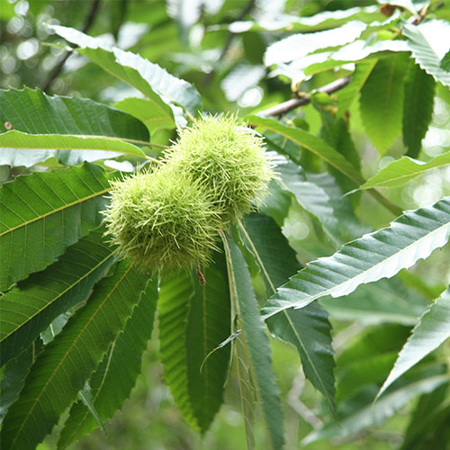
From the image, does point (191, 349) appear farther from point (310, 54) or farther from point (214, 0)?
point (214, 0)

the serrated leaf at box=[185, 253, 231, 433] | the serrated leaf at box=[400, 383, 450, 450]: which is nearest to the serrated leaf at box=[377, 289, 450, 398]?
the serrated leaf at box=[185, 253, 231, 433]

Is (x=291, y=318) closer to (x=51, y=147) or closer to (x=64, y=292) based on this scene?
(x=64, y=292)

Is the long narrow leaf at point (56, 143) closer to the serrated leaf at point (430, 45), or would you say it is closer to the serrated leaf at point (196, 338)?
the serrated leaf at point (196, 338)

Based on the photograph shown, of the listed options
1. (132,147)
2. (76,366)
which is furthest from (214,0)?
(76,366)

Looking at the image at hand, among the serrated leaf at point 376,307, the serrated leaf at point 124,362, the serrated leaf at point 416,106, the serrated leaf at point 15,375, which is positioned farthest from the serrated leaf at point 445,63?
the serrated leaf at point 376,307

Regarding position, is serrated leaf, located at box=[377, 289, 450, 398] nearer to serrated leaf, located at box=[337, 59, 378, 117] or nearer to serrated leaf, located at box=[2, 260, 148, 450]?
serrated leaf, located at box=[2, 260, 148, 450]

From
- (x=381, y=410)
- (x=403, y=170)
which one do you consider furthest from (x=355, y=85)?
(x=381, y=410)

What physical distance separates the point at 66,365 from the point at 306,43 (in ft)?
2.89

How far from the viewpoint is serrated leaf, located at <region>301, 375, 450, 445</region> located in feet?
6.01

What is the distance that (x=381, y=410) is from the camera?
1.87 m

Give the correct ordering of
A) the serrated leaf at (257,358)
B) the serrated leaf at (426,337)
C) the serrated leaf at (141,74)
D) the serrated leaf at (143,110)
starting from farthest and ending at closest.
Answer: the serrated leaf at (143,110) < the serrated leaf at (141,74) < the serrated leaf at (257,358) < the serrated leaf at (426,337)

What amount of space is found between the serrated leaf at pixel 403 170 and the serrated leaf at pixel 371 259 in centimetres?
7

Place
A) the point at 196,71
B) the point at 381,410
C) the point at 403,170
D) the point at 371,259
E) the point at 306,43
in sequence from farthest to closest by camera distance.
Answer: the point at 196,71 → the point at 381,410 → the point at 306,43 → the point at 403,170 → the point at 371,259

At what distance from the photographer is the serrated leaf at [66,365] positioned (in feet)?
3.08
